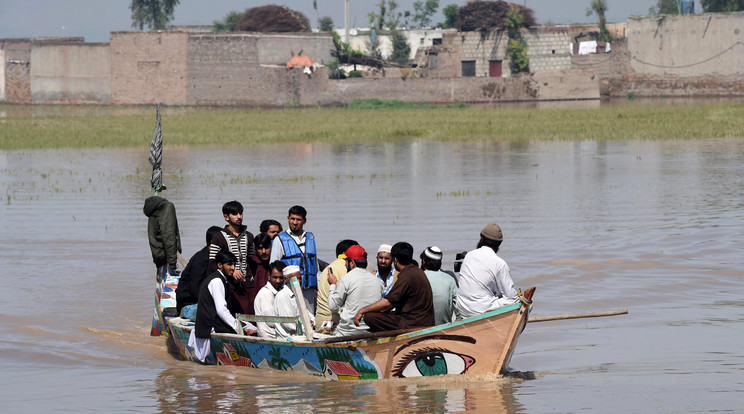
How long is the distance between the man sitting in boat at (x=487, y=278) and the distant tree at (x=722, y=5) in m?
75.8

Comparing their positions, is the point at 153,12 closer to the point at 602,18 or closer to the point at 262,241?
the point at 602,18

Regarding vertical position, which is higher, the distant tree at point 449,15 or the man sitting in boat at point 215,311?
the distant tree at point 449,15

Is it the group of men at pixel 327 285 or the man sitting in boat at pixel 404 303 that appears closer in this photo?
the man sitting in boat at pixel 404 303

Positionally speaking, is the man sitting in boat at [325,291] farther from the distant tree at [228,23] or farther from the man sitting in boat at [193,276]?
the distant tree at [228,23]

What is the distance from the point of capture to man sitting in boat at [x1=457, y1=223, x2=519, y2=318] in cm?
977

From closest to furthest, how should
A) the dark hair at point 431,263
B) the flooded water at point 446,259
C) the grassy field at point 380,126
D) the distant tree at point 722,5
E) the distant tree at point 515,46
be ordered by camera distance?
the flooded water at point 446,259 < the dark hair at point 431,263 < the grassy field at point 380,126 < the distant tree at point 515,46 < the distant tree at point 722,5

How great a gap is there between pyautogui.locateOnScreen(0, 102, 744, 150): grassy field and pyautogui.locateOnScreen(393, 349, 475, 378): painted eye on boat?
29816 millimetres

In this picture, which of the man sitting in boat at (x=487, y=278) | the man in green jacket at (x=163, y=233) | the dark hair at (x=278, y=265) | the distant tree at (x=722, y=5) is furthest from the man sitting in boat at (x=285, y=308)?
the distant tree at (x=722, y=5)

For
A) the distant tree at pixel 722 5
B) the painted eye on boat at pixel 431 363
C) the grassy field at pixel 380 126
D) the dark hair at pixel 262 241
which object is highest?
the distant tree at pixel 722 5

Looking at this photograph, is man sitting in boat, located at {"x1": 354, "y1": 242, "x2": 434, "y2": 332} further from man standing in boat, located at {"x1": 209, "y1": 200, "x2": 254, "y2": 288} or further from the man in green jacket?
the man in green jacket

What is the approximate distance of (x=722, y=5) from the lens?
8212cm

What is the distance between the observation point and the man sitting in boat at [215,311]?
10641 mm

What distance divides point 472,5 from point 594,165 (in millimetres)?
52267

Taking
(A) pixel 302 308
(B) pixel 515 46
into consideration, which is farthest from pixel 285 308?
(B) pixel 515 46
